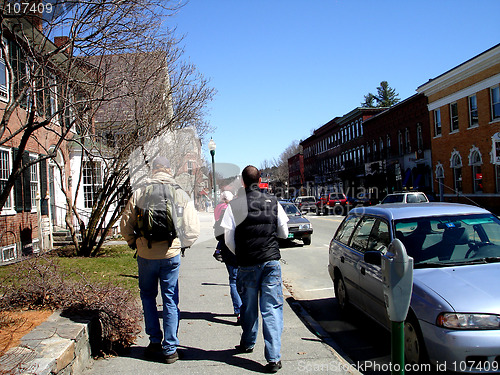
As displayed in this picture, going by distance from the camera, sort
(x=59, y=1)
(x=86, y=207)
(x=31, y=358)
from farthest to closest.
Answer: (x=86, y=207) → (x=59, y=1) → (x=31, y=358)

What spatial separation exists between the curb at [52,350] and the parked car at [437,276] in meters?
3.14

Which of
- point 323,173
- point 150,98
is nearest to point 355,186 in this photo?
point 323,173

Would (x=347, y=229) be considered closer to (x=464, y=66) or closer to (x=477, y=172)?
(x=477, y=172)

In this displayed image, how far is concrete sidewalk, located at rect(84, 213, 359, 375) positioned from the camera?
4582 millimetres

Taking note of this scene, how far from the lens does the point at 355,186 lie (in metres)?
58.5

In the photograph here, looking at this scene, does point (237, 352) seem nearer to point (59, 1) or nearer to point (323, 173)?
point (59, 1)

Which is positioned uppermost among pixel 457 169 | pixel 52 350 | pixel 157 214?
pixel 457 169

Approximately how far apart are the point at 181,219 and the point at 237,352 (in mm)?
1620

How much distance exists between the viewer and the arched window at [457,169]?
32031 mm

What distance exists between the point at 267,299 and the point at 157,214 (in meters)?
1.42

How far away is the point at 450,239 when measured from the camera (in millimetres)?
5457

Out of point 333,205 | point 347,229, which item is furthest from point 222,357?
point 333,205

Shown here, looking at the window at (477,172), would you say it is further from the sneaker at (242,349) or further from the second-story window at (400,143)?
the sneaker at (242,349)

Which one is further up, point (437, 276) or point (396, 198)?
point (396, 198)
